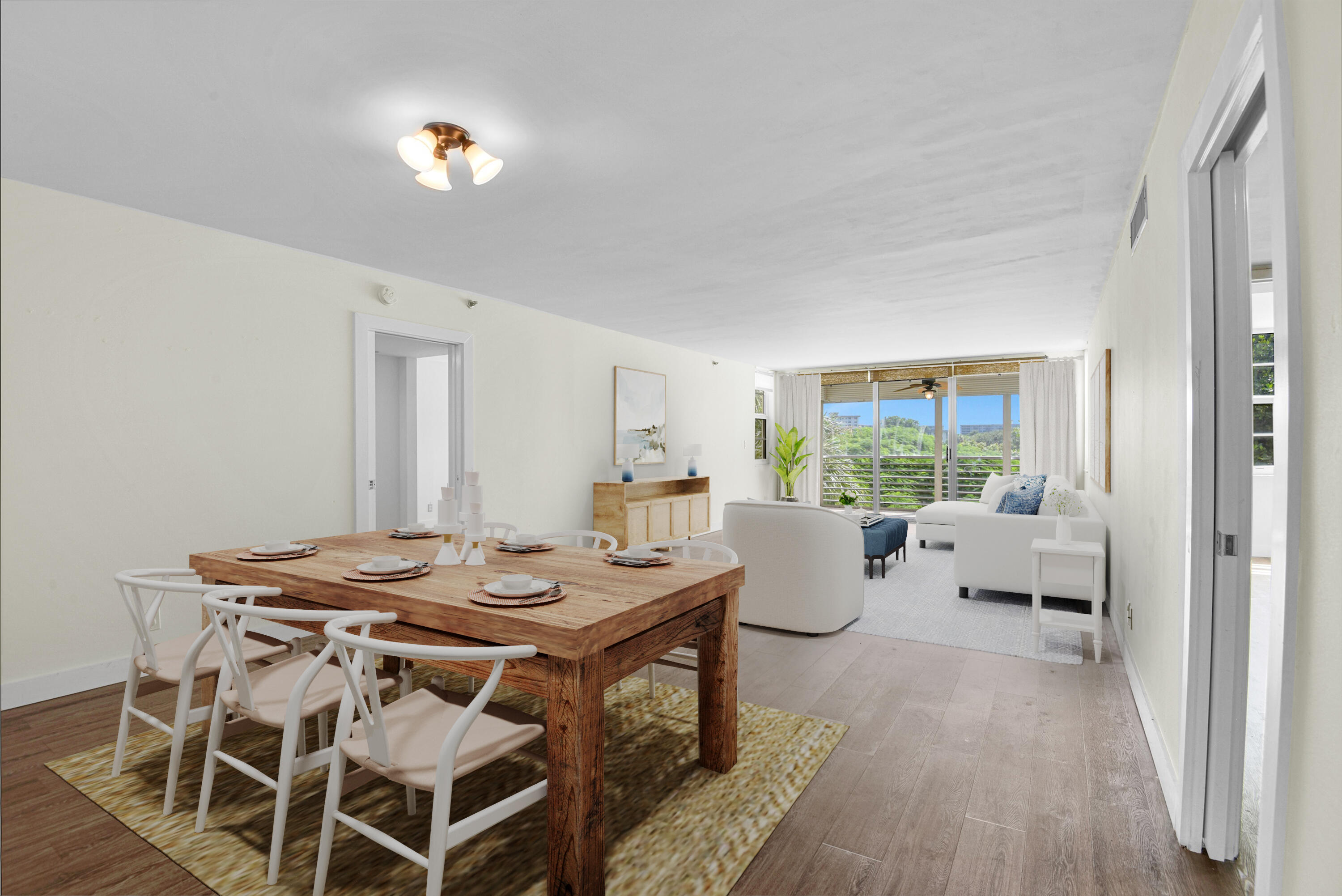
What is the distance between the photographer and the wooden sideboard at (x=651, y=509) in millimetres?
6141

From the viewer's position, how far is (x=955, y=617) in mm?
4273

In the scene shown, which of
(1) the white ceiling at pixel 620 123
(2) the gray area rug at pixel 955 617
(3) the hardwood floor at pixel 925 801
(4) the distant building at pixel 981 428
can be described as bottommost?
(3) the hardwood floor at pixel 925 801

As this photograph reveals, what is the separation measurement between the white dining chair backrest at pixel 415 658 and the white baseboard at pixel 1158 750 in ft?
6.42

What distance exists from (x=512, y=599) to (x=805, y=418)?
28.2 ft

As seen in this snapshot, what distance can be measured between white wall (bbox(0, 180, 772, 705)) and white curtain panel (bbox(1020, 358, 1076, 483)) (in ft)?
23.2

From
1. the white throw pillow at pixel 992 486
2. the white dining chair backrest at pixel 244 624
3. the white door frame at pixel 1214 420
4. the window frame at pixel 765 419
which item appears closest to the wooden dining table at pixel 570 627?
the white dining chair backrest at pixel 244 624

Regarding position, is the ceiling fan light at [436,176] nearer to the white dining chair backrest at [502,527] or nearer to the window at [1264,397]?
the white dining chair backrest at [502,527]

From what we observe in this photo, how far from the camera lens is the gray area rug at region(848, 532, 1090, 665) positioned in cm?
367

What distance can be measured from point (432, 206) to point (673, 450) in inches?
188

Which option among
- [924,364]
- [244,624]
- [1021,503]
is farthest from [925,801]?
[924,364]

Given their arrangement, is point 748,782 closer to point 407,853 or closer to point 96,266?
point 407,853

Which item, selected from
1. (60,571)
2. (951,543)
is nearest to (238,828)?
(60,571)

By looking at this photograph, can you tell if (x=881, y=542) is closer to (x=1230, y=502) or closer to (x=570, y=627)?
(x=1230, y=502)

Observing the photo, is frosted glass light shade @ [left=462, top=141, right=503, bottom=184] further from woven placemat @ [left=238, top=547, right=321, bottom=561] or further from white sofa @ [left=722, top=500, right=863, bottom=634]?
white sofa @ [left=722, top=500, right=863, bottom=634]
